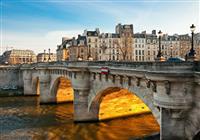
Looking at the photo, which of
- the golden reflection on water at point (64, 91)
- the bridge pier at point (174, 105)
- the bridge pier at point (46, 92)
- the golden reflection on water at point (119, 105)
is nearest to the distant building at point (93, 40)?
the golden reflection on water at point (64, 91)

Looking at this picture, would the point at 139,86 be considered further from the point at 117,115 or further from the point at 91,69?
the point at 117,115

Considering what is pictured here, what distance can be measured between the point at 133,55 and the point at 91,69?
239ft

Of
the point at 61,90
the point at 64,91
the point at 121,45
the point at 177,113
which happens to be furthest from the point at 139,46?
the point at 177,113

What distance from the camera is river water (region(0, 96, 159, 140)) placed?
1168 inches

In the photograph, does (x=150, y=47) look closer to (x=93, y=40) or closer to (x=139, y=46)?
(x=139, y=46)

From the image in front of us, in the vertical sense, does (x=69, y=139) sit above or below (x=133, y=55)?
below

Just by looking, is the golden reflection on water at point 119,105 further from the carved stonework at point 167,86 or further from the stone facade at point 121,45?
the stone facade at point 121,45

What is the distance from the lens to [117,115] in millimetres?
36656

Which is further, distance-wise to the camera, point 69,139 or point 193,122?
point 69,139

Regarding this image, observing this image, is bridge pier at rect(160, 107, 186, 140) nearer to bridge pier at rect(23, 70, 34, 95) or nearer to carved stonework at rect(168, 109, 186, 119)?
carved stonework at rect(168, 109, 186, 119)

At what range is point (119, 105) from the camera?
36625mm

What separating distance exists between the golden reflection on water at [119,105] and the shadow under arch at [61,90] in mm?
17031

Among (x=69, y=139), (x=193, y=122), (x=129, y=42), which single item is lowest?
(x=69, y=139)

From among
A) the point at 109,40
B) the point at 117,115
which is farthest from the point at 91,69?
the point at 109,40
